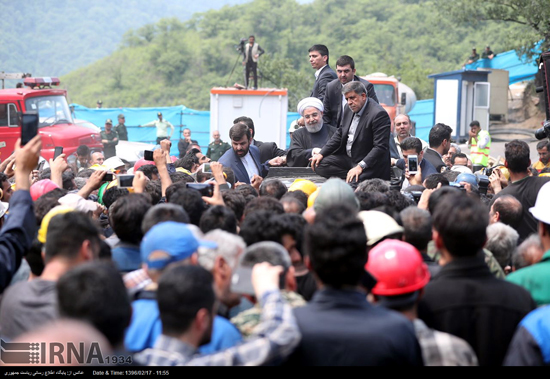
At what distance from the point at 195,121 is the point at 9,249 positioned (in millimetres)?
21545

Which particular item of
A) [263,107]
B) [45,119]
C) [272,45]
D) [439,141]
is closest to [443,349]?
[439,141]

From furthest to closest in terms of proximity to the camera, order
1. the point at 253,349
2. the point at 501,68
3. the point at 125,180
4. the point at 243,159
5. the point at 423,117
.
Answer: the point at 501,68 → the point at 423,117 → the point at 243,159 → the point at 125,180 → the point at 253,349

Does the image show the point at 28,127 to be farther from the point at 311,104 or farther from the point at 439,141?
the point at 439,141

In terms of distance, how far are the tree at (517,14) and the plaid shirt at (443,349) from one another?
17123mm

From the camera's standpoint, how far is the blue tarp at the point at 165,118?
2489 cm

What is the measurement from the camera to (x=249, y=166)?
26.0 feet

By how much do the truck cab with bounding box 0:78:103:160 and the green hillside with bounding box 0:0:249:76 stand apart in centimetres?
7877

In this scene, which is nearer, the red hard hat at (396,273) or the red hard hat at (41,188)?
the red hard hat at (396,273)

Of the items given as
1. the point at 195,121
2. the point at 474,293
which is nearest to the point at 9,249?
the point at 474,293

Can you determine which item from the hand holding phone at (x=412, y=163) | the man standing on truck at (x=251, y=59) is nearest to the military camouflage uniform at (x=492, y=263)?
the hand holding phone at (x=412, y=163)

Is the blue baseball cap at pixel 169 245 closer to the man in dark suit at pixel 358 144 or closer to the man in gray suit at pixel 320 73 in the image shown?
the man in dark suit at pixel 358 144

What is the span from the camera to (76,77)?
68438 mm

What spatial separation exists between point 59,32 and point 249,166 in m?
133

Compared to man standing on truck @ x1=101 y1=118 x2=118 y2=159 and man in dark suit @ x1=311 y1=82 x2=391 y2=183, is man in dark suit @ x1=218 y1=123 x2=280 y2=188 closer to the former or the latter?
man in dark suit @ x1=311 y1=82 x2=391 y2=183
